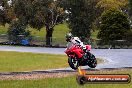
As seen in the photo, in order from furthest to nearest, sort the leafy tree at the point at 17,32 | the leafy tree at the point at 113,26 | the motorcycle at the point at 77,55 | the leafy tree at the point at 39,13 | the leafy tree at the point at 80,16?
the leafy tree at the point at 80,16
the leafy tree at the point at 39,13
the leafy tree at the point at 17,32
the leafy tree at the point at 113,26
the motorcycle at the point at 77,55

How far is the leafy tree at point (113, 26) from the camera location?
47625mm

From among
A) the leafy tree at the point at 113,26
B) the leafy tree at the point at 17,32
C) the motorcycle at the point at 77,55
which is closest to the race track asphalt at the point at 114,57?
the motorcycle at the point at 77,55

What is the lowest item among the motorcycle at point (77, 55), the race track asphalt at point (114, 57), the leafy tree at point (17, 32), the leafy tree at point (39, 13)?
the race track asphalt at point (114, 57)

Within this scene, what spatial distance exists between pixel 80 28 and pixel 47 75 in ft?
120

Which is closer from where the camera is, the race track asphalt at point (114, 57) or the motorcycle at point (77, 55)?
the motorcycle at point (77, 55)

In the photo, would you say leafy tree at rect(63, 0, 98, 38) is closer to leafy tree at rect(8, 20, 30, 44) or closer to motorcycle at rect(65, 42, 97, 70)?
leafy tree at rect(8, 20, 30, 44)

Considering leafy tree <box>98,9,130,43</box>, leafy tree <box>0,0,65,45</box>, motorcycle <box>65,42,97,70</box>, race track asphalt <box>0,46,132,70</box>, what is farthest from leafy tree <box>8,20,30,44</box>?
motorcycle <box>65,42,97,70</box>

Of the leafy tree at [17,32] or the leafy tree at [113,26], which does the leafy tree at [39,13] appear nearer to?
the leafy tree at [17,32]

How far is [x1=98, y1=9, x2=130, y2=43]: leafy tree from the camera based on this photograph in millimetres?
47625

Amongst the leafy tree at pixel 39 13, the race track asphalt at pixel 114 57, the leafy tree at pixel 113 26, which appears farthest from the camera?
the leafy tree at pixel 39 13

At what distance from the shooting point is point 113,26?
47.6m

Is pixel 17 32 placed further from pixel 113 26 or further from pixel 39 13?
pixel 113 26

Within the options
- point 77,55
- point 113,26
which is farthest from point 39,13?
point 77,55

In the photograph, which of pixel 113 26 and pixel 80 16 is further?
pixel 80 16
